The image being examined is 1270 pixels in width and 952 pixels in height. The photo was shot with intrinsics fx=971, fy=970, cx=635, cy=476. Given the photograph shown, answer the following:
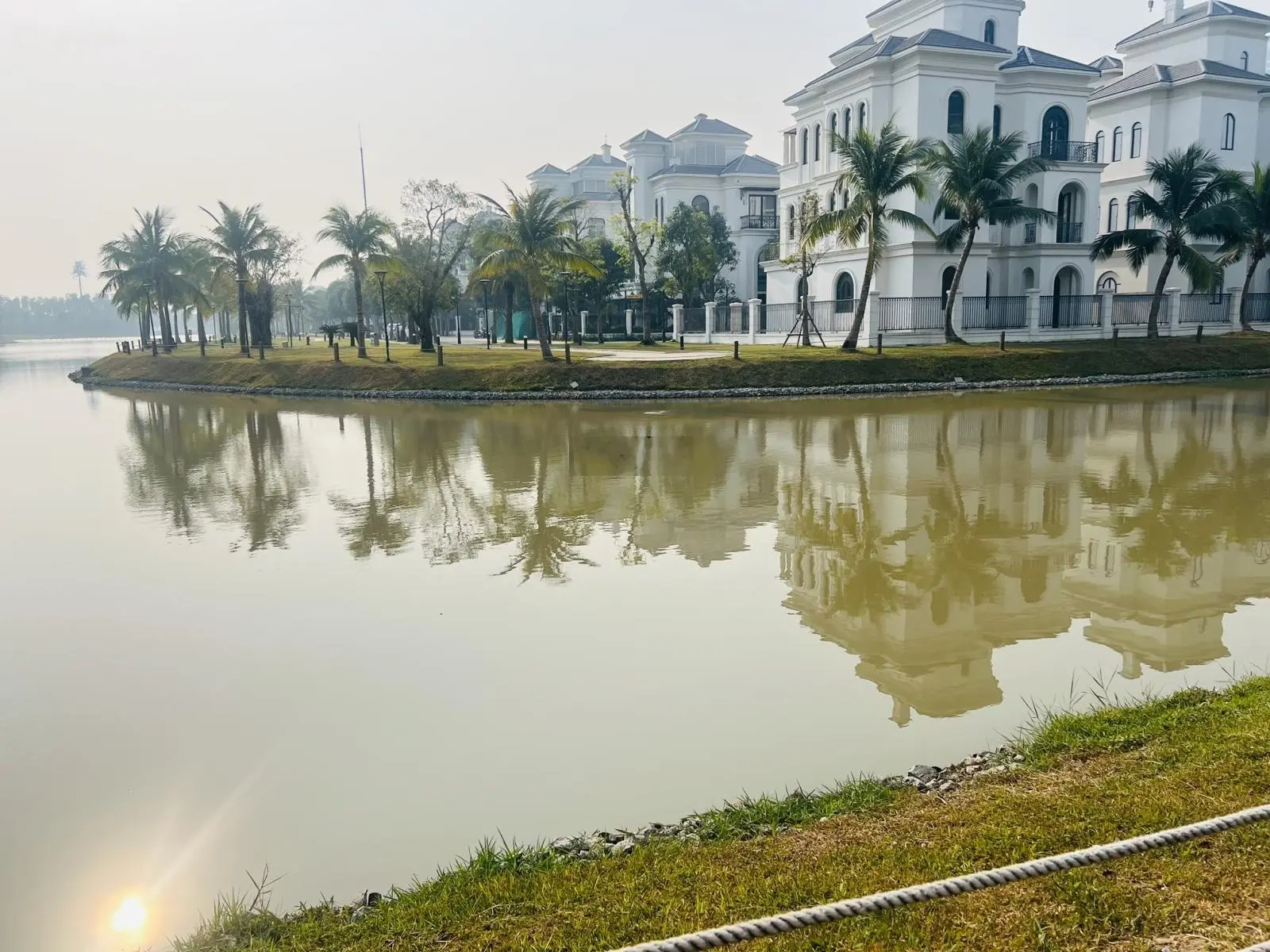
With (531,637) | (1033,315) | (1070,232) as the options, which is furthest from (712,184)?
(531,637)

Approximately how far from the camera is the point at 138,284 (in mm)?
59875

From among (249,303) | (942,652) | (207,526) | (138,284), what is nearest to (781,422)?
(207,526)

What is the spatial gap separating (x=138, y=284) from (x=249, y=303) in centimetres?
746

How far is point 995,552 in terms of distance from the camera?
469 inches

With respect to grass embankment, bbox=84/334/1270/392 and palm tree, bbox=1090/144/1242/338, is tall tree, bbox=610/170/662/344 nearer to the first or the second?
grass embankment, bbox=84/334/1270/392

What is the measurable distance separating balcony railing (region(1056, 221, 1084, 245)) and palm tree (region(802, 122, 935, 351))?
10.5m

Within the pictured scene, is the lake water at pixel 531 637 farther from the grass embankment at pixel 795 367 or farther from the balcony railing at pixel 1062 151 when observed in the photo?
the balcony railing at pixel 1062 151

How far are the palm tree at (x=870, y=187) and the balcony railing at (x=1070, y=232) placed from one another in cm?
1054

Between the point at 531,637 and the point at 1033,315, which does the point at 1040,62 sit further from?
the point at 531,637

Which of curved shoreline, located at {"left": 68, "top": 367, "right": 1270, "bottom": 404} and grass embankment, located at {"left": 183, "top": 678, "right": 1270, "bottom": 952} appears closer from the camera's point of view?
grass embankment, located at {"left": 183, "top": 678, "right": 1270, "bottom": 952}

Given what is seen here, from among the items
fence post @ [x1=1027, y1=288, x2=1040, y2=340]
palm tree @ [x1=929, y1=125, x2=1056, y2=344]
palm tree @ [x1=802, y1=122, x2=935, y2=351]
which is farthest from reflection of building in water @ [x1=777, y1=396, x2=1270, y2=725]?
fence post @ [x1=1027, y1=288, x2=1040, y2=340]

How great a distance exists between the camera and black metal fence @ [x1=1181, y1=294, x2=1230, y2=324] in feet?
147

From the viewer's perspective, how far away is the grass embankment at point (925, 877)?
13.0 feet

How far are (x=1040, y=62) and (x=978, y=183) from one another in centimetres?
1062
